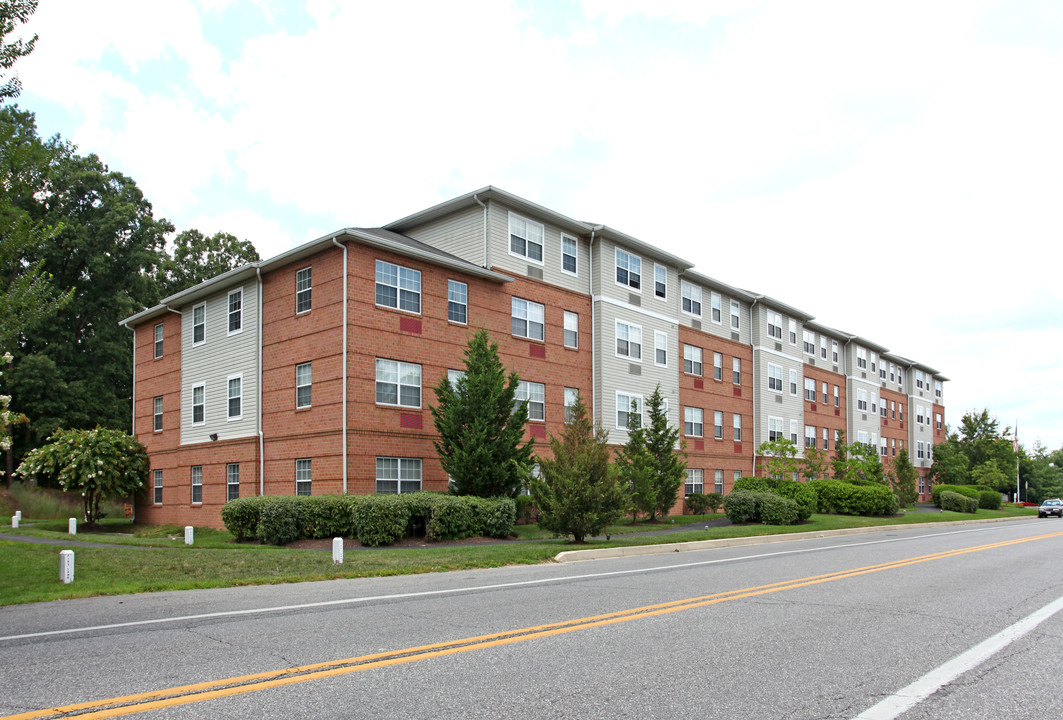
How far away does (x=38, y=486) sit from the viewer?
42.9 m

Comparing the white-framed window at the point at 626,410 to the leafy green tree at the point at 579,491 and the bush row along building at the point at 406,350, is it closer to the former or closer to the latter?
the bush row along building at the point at 406,350

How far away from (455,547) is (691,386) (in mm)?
22182

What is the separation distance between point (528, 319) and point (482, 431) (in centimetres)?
794

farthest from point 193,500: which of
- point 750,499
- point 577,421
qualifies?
point 750,499

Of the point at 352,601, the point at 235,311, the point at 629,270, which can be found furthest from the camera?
the point at 629,270

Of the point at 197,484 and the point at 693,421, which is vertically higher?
the point at 693,421

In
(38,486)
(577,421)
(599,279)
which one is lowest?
(38,486)

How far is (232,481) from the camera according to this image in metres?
27.8

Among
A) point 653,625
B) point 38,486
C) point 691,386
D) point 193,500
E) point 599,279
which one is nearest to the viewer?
point 653,625

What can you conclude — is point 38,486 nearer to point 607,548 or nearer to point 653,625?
point 607,548

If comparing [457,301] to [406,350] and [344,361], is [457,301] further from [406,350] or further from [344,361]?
[344,361]

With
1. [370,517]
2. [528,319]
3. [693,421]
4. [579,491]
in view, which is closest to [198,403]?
[528,319]

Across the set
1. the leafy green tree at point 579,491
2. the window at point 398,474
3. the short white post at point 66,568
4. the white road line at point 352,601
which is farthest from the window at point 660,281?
the short white post at point 66,568

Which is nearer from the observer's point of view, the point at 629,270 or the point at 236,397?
the point at 236,397
